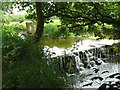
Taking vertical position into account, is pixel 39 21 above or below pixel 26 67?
above

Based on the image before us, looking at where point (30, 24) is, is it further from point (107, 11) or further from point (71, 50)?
point (71, 50)

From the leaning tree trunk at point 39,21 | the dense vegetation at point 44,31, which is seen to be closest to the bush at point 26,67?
the dense vegetation at point 44,31

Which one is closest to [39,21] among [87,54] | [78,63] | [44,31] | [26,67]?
[44,31]

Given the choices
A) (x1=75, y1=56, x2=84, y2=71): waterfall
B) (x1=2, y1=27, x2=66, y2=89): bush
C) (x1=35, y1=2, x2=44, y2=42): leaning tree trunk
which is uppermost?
(x1=35, y1=2, x2=44, y2=42): leaning tree trunk

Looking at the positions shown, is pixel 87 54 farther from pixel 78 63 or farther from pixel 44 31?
pixel 44 31

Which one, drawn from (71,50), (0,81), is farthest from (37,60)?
(71,50)

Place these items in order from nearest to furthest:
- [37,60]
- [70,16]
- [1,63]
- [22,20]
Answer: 1. [37,60]
2. [1,63]
3. [70,16]
4. [22,20]

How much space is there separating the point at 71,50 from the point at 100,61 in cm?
38

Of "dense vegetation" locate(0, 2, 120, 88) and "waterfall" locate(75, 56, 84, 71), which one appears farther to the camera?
"waterfall" locate(75, 56, 84, 71)

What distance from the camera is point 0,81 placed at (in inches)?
56.2

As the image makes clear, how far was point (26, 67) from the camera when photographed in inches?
53.1

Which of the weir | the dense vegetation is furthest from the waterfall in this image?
the dense vegetation

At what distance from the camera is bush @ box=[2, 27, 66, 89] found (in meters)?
1.28

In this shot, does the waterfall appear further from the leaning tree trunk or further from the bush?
the bush
